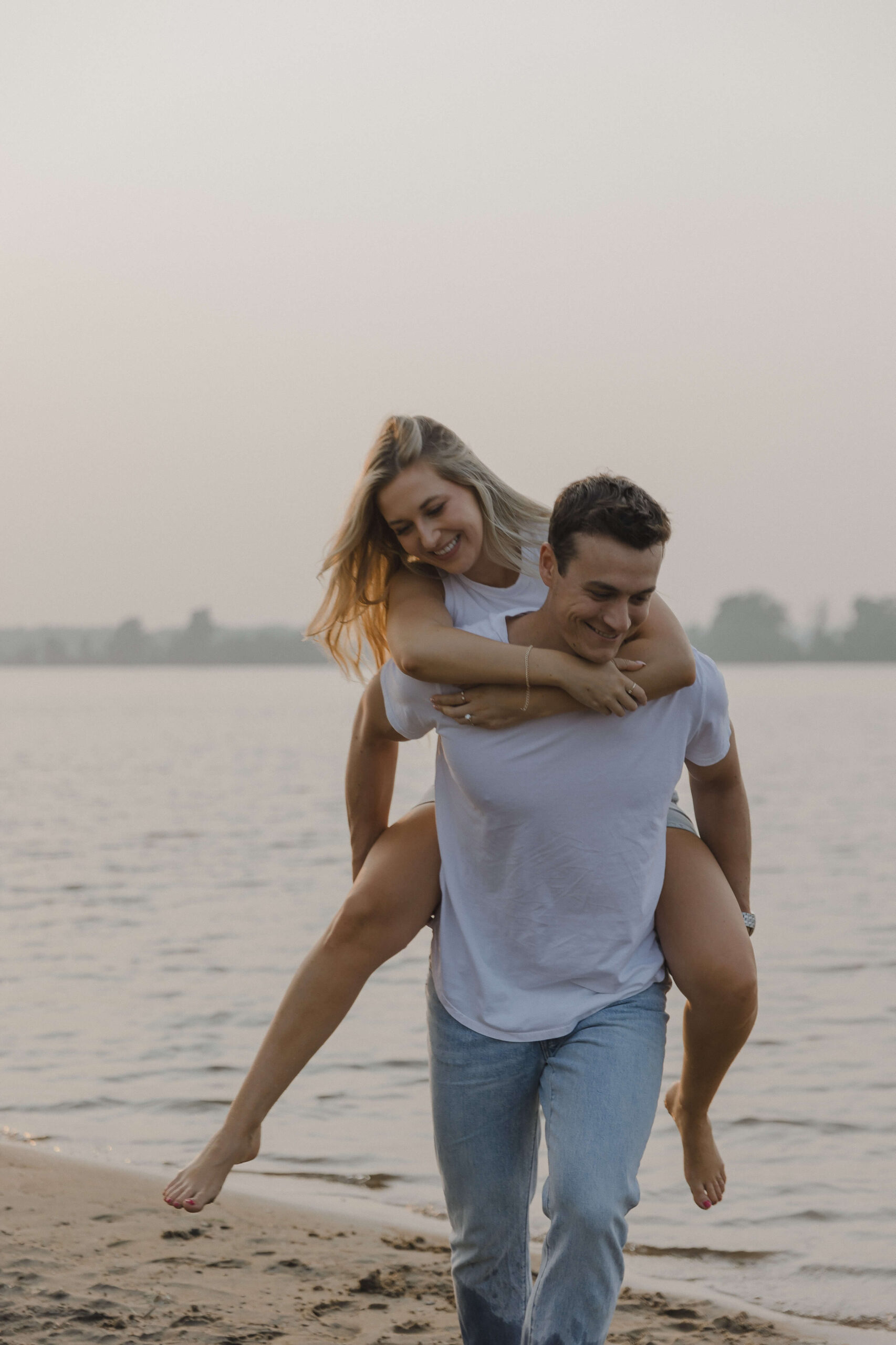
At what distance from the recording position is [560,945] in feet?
9.73

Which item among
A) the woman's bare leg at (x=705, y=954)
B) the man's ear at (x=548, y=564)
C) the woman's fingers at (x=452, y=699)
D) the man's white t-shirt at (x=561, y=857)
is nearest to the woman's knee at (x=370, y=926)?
the man's white t-shirt at (x=561, y=857)

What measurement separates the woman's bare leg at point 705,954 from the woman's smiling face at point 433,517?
2.78ft

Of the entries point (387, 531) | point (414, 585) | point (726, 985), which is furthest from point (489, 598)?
point (726, 985)

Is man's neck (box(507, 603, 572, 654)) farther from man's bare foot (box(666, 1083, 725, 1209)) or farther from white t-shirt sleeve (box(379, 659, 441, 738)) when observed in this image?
man's bare foot (box(666, 1083, 725, 1209))

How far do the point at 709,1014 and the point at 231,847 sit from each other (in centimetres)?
1576

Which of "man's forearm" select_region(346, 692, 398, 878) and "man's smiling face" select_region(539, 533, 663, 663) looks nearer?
"man's smiling face" select_region(539, 533, 663, 663)

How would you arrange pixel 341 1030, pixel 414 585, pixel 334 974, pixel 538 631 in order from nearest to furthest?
pixel 538 631
pixel 334 974
pixel 414 585
pixel 341 1030

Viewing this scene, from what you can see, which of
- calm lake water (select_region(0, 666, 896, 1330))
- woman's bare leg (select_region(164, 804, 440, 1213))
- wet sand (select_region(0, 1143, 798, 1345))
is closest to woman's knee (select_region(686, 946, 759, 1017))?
woman's bare leg (select_region(164, 804, 440, 1213))

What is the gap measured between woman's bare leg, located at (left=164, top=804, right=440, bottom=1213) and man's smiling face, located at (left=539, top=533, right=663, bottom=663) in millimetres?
642

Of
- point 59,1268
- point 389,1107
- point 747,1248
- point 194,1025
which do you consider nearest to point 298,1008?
point 59,1268

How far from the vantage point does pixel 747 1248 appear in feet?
18.2

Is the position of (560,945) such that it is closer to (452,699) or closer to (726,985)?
(726,985)

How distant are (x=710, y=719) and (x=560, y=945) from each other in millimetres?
585

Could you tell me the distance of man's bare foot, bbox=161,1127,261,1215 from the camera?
3453mm
